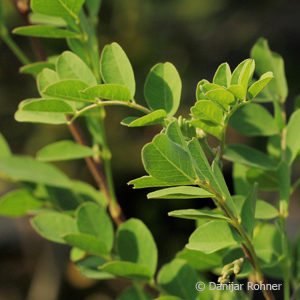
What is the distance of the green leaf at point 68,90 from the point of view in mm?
386

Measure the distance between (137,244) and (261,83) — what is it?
0.72 feet

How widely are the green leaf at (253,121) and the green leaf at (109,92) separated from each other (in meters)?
0.14

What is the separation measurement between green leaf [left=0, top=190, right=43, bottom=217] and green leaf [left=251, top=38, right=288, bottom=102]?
284 millimetres

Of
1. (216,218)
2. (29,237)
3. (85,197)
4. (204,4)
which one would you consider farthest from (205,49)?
(216,218)

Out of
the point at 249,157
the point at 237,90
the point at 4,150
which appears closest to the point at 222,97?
the point at 237,90

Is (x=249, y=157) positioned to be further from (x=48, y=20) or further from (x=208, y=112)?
(x=48, y=20)

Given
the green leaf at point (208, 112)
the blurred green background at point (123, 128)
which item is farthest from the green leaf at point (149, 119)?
the blurred green background at point (123, 128)

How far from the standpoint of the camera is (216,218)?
36 centimetres

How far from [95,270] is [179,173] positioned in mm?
217

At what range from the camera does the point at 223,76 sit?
376mm

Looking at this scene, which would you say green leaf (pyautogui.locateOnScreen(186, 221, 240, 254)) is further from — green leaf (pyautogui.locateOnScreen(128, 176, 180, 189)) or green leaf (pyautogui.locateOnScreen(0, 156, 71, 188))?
green leaf (pyautogui.locateOnScreen(0, 156, 71, 188))

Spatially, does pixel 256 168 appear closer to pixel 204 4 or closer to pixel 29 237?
pixel 29 237

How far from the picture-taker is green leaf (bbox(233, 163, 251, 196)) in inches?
20.1

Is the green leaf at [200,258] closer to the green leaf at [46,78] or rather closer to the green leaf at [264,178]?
the green leaf at [264,178]
